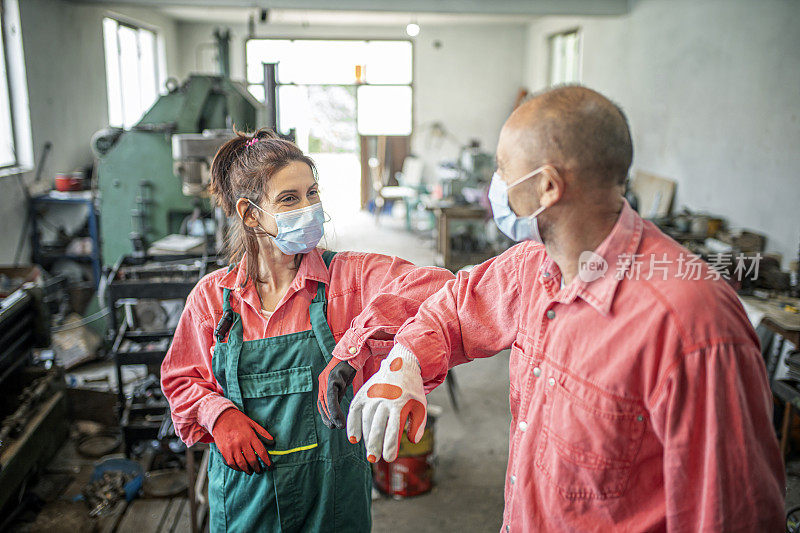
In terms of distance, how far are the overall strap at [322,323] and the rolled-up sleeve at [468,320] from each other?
0.28 metres

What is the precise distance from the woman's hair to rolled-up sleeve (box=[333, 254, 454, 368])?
12.2 inches

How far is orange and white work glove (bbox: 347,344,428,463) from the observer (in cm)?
110

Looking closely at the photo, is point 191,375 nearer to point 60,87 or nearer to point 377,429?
point 377,429

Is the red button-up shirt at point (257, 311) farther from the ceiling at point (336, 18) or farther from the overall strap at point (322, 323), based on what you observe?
the ceiling at point (336, 18)

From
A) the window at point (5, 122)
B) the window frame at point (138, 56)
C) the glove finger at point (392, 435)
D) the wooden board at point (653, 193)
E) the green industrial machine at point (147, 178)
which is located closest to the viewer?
the glove finger at point (392, 435)

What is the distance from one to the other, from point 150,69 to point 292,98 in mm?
2342

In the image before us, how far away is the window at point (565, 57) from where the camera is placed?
865 centimetres

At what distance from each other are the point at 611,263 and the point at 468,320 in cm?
36

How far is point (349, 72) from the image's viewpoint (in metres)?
10.4

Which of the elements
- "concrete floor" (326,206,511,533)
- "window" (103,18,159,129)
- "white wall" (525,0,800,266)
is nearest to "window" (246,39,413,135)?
"window" (103,18,159,129)

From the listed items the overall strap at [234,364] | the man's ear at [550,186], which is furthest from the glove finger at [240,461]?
the man's ear at [550,186]

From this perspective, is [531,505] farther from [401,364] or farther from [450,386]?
[450,386]

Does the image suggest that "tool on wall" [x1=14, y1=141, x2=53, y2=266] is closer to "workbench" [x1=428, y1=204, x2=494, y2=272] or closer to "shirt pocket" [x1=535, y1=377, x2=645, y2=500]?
"workbench" [x1=428, y1=204, x2=494, y2=272]

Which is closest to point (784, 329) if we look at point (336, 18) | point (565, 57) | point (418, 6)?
point (418, 6)
